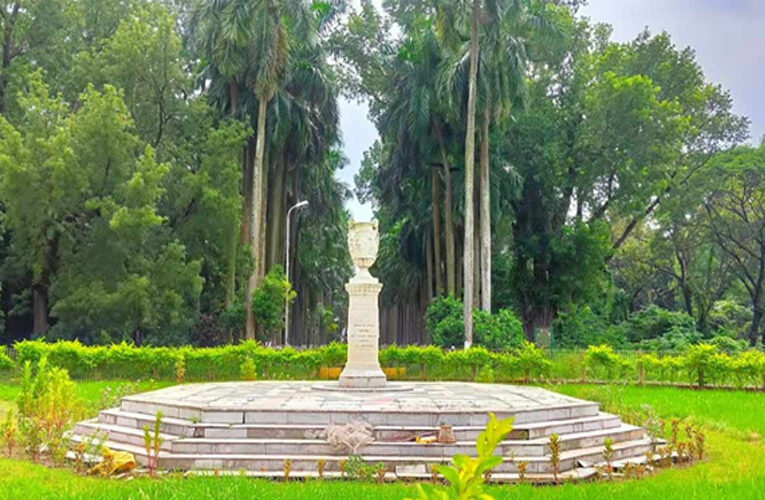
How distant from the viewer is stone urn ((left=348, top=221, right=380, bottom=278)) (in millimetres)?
13734

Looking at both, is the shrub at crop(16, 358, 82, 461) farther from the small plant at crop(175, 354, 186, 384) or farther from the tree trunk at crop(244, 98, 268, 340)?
the tree trunk at crop(244, 98, 268, 340)

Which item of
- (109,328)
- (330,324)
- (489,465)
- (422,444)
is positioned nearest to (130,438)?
(422,444)

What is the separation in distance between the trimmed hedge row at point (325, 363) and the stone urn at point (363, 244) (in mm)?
8545

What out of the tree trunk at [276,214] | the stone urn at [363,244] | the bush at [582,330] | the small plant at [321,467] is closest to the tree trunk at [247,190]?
the tree trunk at [276,214]

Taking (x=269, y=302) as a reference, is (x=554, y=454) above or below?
below

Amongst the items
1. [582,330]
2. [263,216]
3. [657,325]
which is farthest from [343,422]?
[657,325]

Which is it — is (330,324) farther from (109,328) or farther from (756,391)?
(756,391)

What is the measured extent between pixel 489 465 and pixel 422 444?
25.2 ft

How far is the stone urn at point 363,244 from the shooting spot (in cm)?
1373

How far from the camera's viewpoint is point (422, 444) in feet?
30.2

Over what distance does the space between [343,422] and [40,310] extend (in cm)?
2377

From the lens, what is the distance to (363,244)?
13.8 meters

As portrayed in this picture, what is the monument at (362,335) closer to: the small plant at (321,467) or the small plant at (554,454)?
the small plant at (321,467)

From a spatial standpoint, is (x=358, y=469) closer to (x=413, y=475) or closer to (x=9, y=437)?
(x=413, y=475)
